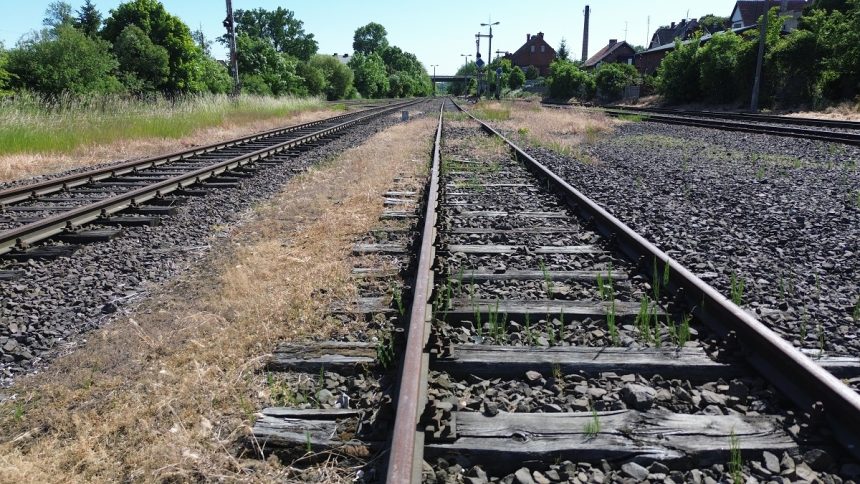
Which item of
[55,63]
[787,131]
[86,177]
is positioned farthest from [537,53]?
[86,177]

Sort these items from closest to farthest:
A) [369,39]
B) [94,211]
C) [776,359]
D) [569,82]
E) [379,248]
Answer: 1. [776,359]
2. [379,248]
3. [94,211]
4. [569,82]
5. [369,39]

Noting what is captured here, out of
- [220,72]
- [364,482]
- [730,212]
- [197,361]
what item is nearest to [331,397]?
[364,482]

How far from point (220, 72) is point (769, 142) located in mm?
42729

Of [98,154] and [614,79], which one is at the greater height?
[614,79]

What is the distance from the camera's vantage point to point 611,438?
222cm

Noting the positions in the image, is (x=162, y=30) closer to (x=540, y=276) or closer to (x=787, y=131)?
(x=787, y=131)

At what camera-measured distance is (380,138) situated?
1691 centimetres

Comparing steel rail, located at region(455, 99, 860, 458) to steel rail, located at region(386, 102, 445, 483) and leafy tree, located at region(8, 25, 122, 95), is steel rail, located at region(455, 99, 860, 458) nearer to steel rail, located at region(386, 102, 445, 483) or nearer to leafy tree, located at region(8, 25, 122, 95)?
steel rail, located at region(386, 102, 445, 483)

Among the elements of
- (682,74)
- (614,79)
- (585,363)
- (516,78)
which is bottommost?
(585,363)

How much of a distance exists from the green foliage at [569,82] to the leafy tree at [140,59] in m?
40.7

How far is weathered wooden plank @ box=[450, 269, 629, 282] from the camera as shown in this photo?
4.07 metres

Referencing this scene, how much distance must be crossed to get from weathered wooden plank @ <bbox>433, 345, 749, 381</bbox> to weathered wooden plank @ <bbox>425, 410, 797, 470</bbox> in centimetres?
39

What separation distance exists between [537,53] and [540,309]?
455 feet

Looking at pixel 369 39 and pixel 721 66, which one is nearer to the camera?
pixel 721 66
